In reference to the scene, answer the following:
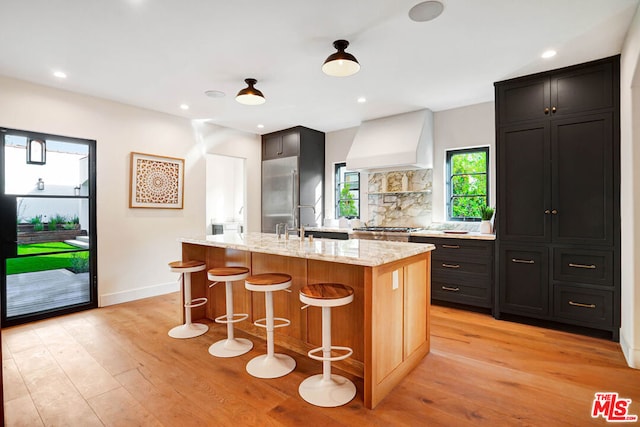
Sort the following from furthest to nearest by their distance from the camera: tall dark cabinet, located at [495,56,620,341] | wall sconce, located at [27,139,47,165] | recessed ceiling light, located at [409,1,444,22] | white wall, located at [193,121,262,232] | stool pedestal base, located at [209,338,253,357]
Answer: white wall, located at [193,121,262,232] < wall sconce, located at [27,139,47,165] < tall dark cabinet, located at [495,56,620,341] < stool pedestal base, located at [209,338,253,357] < recessed ceiling light, located at [409,1,444,22]

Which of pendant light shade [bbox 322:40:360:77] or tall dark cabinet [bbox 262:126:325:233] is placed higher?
pendant light shade [bbox 322:40:360:77]

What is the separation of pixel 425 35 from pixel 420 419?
271 centimetres

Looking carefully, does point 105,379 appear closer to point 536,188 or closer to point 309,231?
point 309,231

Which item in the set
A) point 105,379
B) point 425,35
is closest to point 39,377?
point 105,379

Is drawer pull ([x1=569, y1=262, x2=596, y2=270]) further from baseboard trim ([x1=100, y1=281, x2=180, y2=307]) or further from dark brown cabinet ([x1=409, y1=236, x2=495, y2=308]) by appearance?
baseboard trim ([x1=100, y1=281, x2=180, y2=307])

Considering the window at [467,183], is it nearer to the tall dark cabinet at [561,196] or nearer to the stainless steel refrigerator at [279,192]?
the tall dark cabinet at [561,196]

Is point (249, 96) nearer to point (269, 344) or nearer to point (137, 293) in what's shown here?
point (269, 344)

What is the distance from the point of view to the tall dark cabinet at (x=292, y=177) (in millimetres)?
5414

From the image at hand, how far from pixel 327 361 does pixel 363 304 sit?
1.52 ft

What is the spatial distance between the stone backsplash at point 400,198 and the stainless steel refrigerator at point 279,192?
1.27m

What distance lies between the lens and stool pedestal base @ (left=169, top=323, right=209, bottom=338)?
3039 millimetres

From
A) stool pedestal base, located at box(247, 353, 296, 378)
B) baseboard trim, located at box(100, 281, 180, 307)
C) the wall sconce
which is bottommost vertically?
stool pedestal base, located at box(247, 353, 296, 378)

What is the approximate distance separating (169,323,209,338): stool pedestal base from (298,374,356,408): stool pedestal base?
1.39 m

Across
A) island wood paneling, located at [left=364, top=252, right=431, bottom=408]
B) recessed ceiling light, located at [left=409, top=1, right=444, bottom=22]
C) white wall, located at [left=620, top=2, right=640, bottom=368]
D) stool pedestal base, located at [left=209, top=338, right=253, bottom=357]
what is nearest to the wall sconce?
stool pedestal base, located at [left=209, top=338, right=253, bottom=357]
